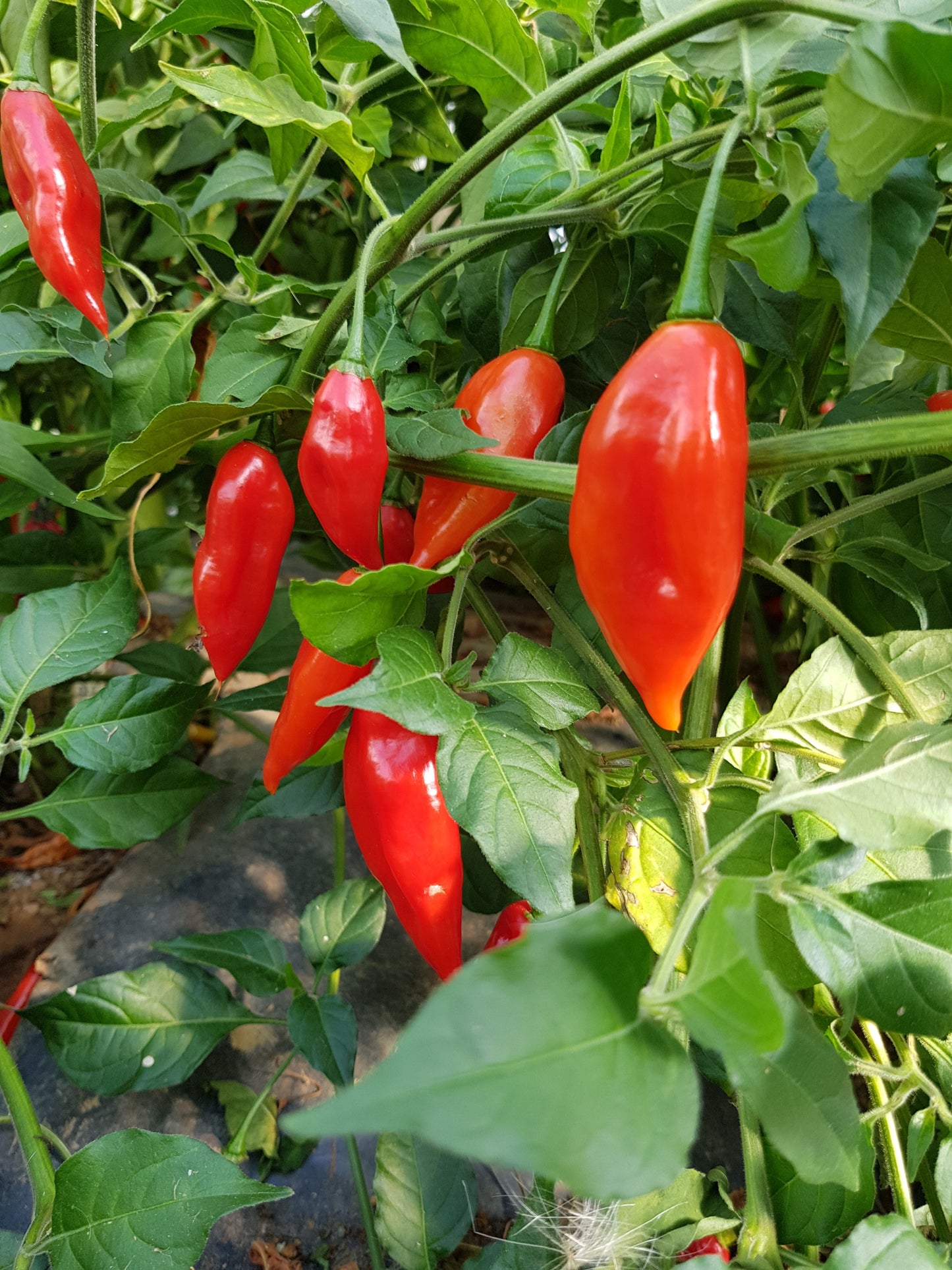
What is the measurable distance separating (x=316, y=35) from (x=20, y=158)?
206mm

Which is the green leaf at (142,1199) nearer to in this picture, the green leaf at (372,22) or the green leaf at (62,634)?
the green leaf at (62,634)

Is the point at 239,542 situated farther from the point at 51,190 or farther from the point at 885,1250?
the point at 885,1250

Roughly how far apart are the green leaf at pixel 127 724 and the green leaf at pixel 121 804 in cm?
2

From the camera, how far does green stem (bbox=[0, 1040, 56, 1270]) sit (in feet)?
1.54

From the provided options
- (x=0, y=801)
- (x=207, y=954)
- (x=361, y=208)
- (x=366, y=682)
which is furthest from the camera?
(x=0, y=801)

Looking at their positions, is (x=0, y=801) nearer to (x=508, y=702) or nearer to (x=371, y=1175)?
(x=371, y=1175)

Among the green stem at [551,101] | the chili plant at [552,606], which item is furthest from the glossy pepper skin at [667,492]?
the green stem at [551,101]

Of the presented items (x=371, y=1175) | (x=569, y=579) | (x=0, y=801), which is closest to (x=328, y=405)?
(x=569, y=579)

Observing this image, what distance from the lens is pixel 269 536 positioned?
53 centimetres

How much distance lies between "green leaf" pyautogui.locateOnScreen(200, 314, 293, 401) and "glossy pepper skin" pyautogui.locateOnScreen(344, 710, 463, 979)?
0.23 meters

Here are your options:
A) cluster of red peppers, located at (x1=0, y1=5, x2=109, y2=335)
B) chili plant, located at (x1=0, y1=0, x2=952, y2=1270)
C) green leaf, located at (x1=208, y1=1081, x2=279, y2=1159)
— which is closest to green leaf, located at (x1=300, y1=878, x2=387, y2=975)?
chili plant, located at (x1=0, y1=0, x2=952, y2=1270)

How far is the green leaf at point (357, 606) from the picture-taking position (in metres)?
0.40

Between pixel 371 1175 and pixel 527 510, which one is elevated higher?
pixel 527 510

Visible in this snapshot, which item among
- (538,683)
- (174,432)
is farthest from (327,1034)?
(174,432)
